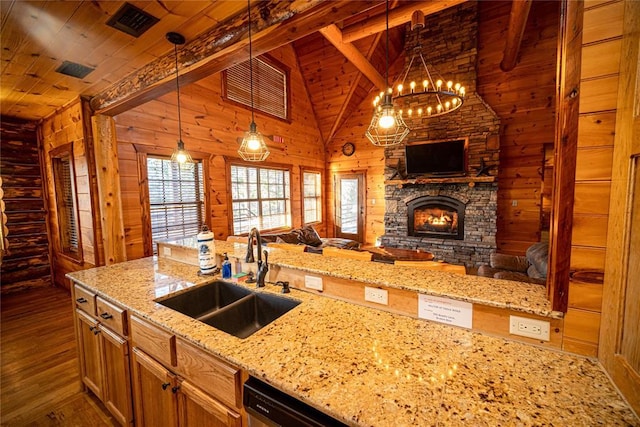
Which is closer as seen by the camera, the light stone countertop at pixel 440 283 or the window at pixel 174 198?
the light stone countertop at pixel 440 283

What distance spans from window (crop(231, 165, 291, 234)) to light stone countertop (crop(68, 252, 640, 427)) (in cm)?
348

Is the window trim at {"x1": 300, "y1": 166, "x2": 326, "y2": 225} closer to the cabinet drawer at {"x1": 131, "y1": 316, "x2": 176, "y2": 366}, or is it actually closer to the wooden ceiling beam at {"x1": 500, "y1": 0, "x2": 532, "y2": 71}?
the wooden ceiling beam at {"x1": 500, "y1": 0, "x2": 532, "y2": 71}

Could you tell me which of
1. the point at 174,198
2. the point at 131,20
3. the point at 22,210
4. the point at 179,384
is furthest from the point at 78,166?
the point at 179,384

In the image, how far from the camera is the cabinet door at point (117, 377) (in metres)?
1.48

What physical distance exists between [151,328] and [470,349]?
1501 millimetres

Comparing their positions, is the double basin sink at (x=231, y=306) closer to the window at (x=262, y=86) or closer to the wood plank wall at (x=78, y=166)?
the wood plank wall at (x=78, y=166)

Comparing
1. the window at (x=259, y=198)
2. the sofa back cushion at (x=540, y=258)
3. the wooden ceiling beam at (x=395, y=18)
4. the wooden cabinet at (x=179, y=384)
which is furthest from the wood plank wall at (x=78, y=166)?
the sofa back cushion at (x=540, y=258)

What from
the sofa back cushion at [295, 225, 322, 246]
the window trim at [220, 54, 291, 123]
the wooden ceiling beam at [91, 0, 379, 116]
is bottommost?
the sofa back cushion at [295, 225, 322, 246]

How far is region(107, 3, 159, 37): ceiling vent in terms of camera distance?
1.60m

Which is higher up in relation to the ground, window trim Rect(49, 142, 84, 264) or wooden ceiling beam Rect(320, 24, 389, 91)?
wooden ceiling beam Rect(320, 24, 389, 91)

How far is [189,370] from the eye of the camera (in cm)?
113

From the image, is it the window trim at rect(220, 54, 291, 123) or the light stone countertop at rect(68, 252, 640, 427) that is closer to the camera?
the light stone countertop at rect(68, 252, 640, 427)

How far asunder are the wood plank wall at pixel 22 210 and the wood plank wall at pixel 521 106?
8048 millimetres

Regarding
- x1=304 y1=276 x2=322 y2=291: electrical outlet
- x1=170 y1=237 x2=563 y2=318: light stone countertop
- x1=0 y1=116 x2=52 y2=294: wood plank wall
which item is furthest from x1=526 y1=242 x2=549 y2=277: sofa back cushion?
x1=0 y1=116 x2=52 y2=294: wood plank wall
